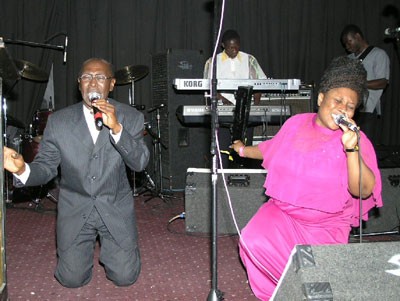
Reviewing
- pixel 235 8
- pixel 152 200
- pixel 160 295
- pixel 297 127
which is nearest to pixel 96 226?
pixel 160 295

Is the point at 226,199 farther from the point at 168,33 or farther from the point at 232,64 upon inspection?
the point at 168,33

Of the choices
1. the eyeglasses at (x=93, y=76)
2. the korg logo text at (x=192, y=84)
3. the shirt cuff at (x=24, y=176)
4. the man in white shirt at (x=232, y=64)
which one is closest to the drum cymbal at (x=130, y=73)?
the man in white shirt at (x=232, y=64)

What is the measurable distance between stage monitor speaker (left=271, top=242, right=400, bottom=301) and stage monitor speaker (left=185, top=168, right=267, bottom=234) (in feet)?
7.10

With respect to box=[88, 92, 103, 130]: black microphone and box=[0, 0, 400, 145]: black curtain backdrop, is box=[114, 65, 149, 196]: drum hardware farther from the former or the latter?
box=[88, 92, 103, 130]: black microphone

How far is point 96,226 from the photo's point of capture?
3150 millimetres

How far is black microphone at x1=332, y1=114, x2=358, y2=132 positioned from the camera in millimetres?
2117

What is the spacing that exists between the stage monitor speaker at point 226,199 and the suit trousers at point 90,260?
40.2 inches

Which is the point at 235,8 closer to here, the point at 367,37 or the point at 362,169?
the point at 367,37

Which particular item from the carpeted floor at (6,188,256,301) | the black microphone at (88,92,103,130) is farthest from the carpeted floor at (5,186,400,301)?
the black microphone at (88,92,103,130)

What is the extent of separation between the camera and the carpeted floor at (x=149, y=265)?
3.05 meters

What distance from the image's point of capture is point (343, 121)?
2189mm

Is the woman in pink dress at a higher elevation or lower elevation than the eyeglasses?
lower

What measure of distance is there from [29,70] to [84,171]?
109 inches

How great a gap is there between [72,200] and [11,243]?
1356 millimetres
